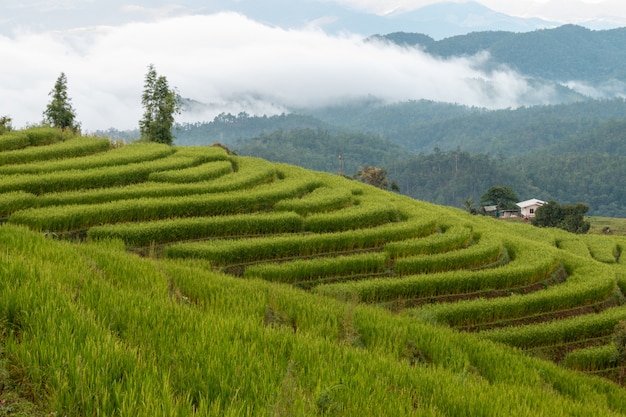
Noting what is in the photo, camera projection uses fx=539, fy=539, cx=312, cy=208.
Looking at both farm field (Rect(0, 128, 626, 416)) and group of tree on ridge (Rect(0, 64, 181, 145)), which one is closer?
farm field (Rect(0, 128, 626, 416))

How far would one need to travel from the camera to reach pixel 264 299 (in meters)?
8.79

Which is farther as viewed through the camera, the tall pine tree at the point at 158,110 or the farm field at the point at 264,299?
the tall pine tree at the point at 158,110

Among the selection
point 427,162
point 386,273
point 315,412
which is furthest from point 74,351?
point 427,162

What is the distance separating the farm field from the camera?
4.40 metres

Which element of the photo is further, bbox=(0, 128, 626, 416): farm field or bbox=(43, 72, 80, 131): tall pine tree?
bbox=(43, 72, 80, 131): tall pine tree

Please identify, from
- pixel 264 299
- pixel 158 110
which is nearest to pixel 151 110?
pixel 158 110

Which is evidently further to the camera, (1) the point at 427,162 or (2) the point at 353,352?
(1) the point at 427,162

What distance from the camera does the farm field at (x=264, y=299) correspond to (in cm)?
440

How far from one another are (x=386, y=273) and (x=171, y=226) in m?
6.55

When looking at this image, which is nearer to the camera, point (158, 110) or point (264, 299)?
point (264, 299)

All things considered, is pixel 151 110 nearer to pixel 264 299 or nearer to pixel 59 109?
pixel 59 109

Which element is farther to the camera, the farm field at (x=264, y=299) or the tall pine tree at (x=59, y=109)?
the tall pine tree at (x=59, y=109)

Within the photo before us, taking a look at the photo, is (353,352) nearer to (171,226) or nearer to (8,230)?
(8,230)

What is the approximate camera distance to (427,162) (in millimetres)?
167750
